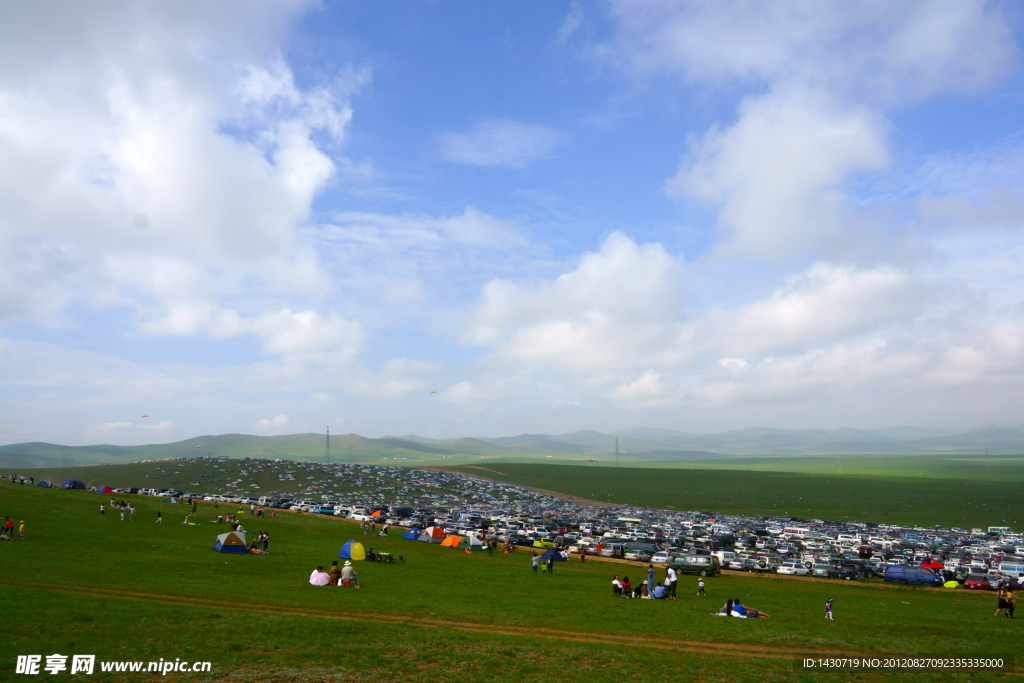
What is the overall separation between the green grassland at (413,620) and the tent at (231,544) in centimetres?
149

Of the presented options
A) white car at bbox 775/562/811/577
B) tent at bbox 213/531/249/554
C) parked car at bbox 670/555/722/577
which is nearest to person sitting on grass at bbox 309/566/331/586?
tent at bbox 213/531/249/554

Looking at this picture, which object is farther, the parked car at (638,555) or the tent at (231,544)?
the parked car at (638,555)

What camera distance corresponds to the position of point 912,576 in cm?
4706

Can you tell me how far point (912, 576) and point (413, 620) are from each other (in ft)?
146

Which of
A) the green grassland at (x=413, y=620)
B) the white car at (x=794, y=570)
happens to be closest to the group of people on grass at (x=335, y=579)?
the green grassland at (x=413, y=620)

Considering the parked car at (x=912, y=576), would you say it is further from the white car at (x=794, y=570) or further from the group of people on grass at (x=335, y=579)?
the group of people on grass at (x=335, y=579)

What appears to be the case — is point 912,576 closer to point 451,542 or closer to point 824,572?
point 824,572

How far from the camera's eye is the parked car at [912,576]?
46438 mm

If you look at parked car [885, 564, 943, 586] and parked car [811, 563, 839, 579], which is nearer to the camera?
parked car [885, 564, 943, 586]

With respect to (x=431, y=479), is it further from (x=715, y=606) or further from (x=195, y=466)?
(x=715, y=606)

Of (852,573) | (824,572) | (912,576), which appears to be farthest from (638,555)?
(912,576)

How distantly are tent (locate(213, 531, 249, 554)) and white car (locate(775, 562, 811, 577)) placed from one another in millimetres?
43630

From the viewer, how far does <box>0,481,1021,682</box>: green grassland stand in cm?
1664

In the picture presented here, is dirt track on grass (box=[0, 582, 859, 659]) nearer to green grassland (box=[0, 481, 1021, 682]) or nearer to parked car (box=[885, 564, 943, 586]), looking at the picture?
green grassland (box=[0, 481, 1021, 682])
